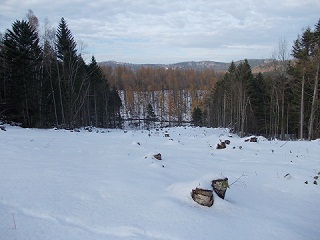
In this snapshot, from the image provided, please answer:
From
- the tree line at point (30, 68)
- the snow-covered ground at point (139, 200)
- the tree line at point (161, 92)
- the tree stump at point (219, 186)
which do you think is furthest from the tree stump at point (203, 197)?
the tree line at point (161, 92)

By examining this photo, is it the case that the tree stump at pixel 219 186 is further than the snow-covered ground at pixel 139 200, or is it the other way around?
the tree stump at pixel 219 186

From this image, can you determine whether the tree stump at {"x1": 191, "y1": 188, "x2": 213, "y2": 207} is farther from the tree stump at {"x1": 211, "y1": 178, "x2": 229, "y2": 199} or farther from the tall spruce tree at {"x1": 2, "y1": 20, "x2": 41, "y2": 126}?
the tall spruce tree at {"x1": 2, "y1": 20, "x2": 41, "y2": 126}

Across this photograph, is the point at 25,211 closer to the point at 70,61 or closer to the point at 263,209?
the point at 263,209

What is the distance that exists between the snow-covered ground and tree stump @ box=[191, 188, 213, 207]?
0.09m

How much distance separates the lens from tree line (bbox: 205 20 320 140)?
80.3 feet

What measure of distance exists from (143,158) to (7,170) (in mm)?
3531

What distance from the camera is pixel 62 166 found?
19.0 feet

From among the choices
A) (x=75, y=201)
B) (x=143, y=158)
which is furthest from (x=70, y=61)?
(x=75, y=201)

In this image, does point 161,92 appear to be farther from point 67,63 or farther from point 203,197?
point 203,197

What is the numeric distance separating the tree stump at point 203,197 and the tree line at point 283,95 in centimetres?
2020

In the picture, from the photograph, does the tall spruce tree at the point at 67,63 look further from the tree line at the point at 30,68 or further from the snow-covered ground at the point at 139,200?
the snow-covered ground at the point at 139,200

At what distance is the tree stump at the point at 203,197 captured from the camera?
14.9ft

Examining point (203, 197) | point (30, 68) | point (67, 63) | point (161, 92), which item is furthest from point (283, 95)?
point (161, 92)

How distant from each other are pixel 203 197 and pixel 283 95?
2810 centimetres
